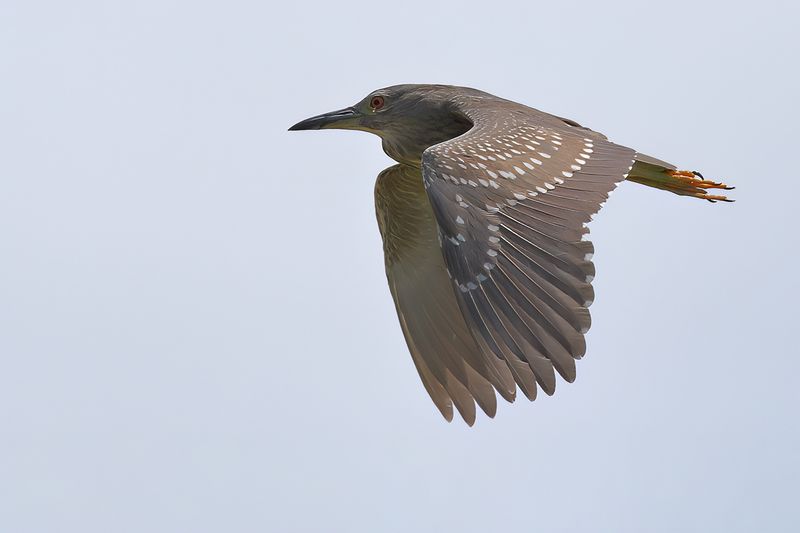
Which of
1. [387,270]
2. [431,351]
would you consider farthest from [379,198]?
[431,351]

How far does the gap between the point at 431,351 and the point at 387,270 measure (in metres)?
1.04

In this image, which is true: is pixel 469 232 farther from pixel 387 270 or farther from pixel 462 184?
pixel 387 270

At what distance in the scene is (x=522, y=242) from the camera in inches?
336

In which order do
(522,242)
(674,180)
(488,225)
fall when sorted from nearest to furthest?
(522,242) → (488,225) → (674,180)

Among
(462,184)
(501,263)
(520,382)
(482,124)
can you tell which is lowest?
(520,382)

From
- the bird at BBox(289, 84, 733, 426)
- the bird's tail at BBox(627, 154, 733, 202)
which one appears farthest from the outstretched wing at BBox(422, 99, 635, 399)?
the bird's tail at BBox(627, 154, 733, 202)

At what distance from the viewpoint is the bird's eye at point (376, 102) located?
38.1 feet

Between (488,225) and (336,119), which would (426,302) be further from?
(488,225)

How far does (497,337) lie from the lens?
27.5 feet

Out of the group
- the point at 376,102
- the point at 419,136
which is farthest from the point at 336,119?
the point at 419,136

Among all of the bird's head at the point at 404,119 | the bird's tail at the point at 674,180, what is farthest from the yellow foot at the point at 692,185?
the bird's head at the point at 404,119

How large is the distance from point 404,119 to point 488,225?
294 centimetres

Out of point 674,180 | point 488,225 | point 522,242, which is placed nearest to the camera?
point 522,242

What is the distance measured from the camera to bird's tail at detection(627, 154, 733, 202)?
10.9 meters
